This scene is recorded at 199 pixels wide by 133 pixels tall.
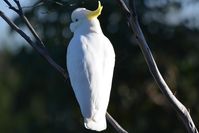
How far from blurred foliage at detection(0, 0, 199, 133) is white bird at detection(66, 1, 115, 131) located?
13.8 ft

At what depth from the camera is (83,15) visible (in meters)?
3.48

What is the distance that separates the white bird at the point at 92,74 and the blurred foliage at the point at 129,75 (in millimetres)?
4220

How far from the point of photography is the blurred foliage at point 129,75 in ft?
25.7

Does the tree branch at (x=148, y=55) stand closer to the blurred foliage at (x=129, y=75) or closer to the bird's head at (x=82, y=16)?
the bird's head at (x=82, y=16)

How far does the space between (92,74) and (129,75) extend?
5.01 meters

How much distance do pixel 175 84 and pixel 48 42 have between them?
1233mm

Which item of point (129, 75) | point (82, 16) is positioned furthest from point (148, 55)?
point (129, 75)

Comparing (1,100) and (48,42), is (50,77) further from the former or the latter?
(1,100)

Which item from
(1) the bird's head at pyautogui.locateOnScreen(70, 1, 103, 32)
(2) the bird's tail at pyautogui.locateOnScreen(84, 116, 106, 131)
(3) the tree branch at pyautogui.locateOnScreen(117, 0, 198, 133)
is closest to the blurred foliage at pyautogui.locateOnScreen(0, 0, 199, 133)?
(1) the bird's head at pyautogui.locateOnScreen(70, 1, 103, 32)

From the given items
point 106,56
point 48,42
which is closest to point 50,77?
point 48,42

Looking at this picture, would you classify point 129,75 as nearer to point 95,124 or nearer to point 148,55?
point 95,124

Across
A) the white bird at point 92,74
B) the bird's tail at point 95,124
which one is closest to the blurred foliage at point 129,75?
the white bird at point 92,74

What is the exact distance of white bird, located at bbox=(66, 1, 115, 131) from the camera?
3010 millimetres

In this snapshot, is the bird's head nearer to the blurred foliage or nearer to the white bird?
the white bird
